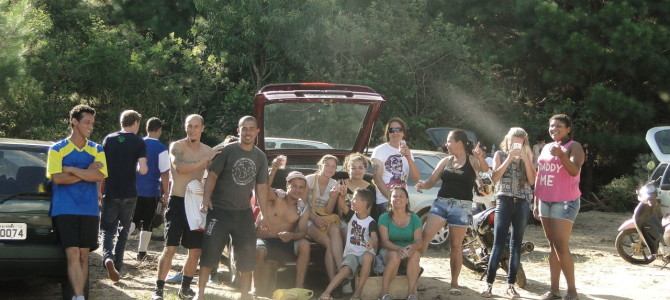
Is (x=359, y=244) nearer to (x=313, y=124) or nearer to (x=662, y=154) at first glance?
(x=313, y=124)

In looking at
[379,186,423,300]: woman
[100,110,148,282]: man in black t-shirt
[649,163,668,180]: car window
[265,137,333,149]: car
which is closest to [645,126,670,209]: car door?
[649,163,668,180]: car window

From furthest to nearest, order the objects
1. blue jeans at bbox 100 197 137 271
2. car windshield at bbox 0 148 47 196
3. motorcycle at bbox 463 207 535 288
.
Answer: motorcycle at bbox 463 207 535 288 < blue jeans at bbox 100 197 137 271 < car windshield at bbox 0 148 47 196

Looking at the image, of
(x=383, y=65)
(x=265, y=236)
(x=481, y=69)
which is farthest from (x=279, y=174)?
(x=481, y=69)

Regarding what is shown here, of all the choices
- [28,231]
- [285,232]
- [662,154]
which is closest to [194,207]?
[285,232]

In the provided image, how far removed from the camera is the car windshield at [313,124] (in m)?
9.85

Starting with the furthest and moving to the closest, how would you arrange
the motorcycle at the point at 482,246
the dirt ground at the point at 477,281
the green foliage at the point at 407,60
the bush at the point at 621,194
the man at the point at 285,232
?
the bush at the point at 621,194, the green foliage at the point at 407,60, the motorcycle at the point at 482,246, the dirt ground at the point at 477,281, the man at the point at 285,232

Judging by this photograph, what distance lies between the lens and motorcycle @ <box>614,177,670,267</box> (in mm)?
11844

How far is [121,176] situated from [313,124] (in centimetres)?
259

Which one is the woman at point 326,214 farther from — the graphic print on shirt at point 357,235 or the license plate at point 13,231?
the license plate at point 13,231

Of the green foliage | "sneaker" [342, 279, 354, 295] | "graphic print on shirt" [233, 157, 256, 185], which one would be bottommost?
"sneaker" [342, 279, 354, 295]

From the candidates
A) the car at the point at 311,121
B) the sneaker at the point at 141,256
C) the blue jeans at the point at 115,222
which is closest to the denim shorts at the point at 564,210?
the car at the point at 311,121

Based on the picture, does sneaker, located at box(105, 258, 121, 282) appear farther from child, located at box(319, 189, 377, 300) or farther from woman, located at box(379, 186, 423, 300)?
woman, located at box(379, 186, 423, 300)

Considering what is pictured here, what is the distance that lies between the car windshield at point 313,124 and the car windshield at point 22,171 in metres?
2.69

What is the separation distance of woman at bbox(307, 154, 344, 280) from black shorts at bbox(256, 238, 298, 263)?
9.4 inches
